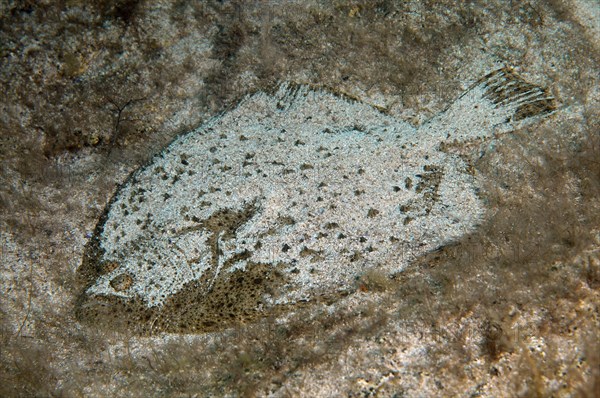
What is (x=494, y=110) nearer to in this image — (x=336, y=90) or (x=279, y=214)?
(x=336, y=90)

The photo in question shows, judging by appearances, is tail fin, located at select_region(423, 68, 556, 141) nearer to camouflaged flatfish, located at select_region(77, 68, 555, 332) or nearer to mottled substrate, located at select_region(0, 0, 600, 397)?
camouflaged flatfish, located at select_region(77, 68, 555, 332)

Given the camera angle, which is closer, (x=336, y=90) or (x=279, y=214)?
(x=279, y=214)

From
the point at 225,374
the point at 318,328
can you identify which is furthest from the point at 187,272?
the point at 318,328

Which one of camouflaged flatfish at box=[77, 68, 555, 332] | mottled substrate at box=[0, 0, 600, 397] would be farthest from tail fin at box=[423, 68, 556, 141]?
mottled substrate at box=[0, 0, 600, 397]

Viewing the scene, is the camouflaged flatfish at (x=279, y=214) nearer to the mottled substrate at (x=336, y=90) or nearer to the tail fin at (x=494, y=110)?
the tail fin at (x=494, y=110)

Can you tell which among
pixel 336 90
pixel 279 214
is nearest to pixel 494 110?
pixel 336 90
